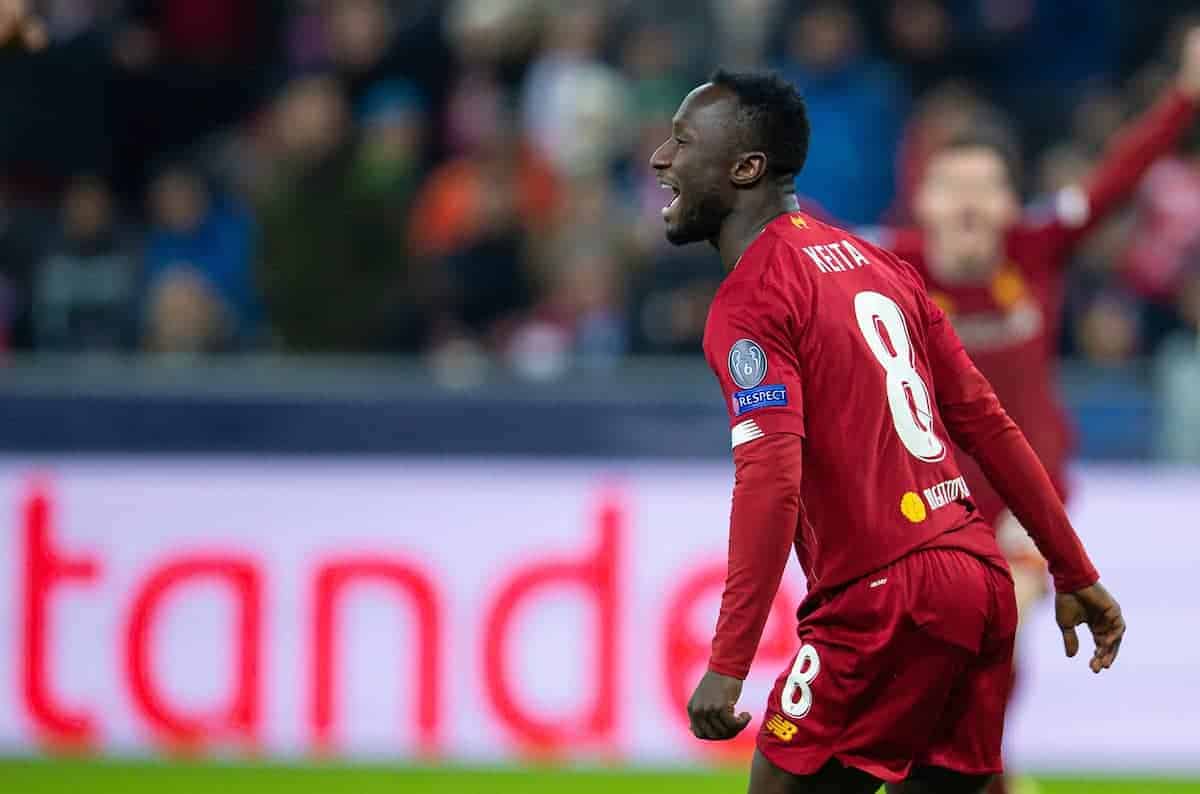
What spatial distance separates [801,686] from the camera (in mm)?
4090

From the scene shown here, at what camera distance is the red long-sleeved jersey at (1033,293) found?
6254mm

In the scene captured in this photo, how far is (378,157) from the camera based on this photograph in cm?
998

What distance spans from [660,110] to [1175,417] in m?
3.09

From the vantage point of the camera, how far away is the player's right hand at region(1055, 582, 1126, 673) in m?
4.30

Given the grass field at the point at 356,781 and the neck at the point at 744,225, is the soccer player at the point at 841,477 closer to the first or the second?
the neck at the point at 744,225

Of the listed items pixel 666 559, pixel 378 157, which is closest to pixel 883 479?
pixel 666 559

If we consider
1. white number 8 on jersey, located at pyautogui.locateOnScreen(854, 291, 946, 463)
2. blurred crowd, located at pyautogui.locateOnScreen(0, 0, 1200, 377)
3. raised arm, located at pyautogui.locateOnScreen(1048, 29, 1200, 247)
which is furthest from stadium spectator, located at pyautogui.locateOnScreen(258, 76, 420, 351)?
white number 8 on jersey, located at pyautogui.locateOnScreen(854, 291, 946, 463)

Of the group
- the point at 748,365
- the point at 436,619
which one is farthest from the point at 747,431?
the point at 436,619

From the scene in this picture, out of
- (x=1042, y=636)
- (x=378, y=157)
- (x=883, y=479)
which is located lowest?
(x=1042, y=636)

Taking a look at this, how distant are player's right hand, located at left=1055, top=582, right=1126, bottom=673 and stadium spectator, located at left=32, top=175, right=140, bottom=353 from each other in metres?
6.05

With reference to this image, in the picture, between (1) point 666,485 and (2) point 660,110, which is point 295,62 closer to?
(2) point 660,110

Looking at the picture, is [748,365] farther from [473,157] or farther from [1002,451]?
[473,157]

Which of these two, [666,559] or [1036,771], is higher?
[666,559]

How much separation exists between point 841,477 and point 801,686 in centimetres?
42
